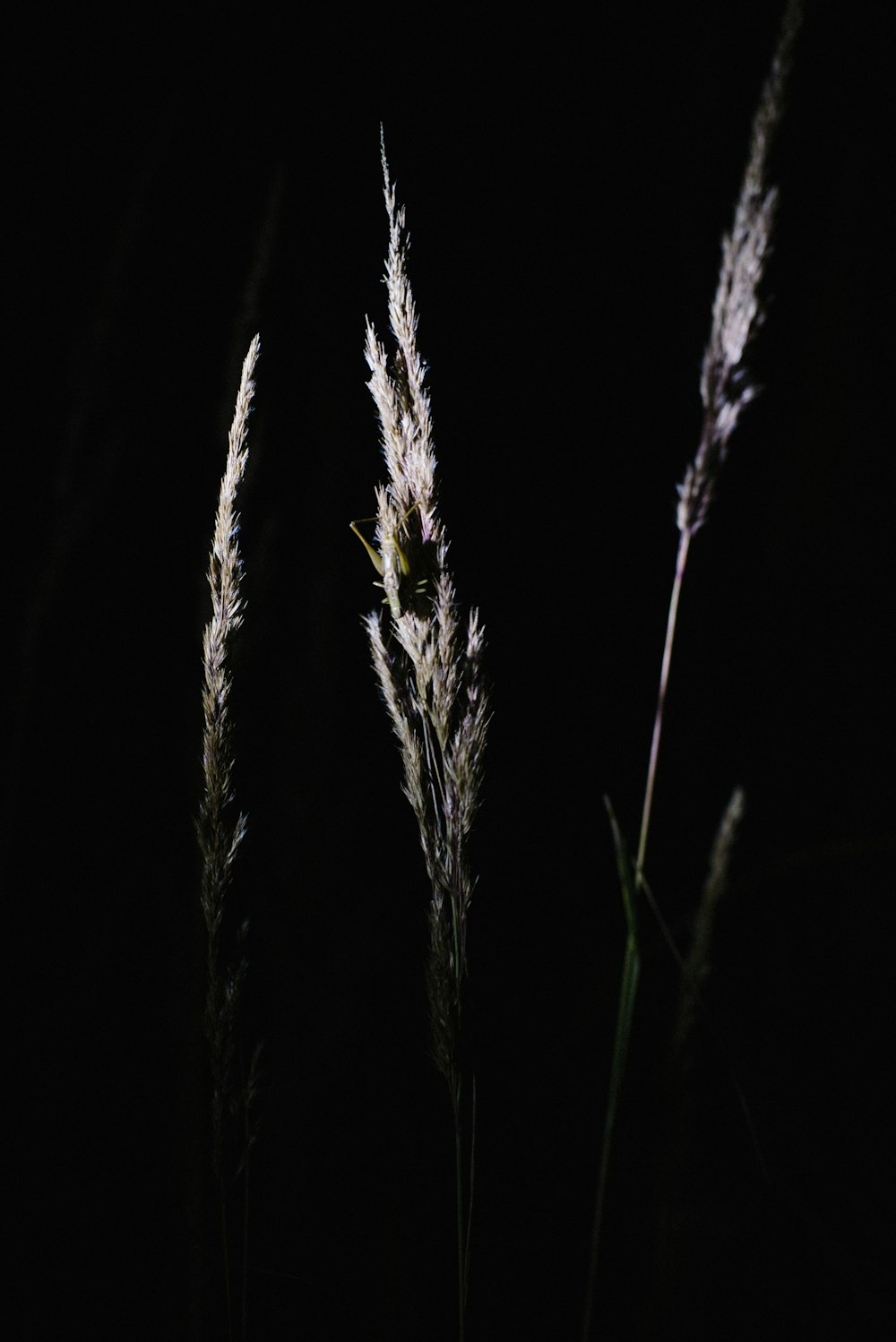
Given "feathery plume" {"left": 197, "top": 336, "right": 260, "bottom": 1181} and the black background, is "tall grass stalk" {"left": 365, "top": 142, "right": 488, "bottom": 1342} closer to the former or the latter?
"feathery plume" {"left": 197, "top": 336, "right": 260, "bottom": 1181}

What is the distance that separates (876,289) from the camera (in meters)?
1.86

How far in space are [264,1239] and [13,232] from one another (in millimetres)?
1459

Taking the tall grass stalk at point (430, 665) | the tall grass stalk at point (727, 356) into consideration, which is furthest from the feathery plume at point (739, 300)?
the tall grass stalk at point (430, 665)

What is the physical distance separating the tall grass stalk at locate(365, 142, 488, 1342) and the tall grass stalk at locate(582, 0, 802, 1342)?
96 millimetres

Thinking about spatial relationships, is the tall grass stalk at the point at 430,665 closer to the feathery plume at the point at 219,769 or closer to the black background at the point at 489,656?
the feathery plume at the point at 219,769

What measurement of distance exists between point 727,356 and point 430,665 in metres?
0.26

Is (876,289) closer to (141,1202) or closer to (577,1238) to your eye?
(577,1238)

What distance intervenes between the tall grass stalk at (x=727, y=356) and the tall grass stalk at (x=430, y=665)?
10 cm

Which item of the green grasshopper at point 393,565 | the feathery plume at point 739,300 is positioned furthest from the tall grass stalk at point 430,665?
the feathery plume at point 739,300

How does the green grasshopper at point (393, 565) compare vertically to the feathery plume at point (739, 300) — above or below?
below

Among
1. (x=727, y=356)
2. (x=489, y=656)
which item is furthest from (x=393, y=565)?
(x=489, y=656)

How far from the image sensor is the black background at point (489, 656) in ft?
3.50

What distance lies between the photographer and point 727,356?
52 centimetres

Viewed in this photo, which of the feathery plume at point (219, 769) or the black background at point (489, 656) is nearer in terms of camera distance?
the feathery plume at point (219, 769)
